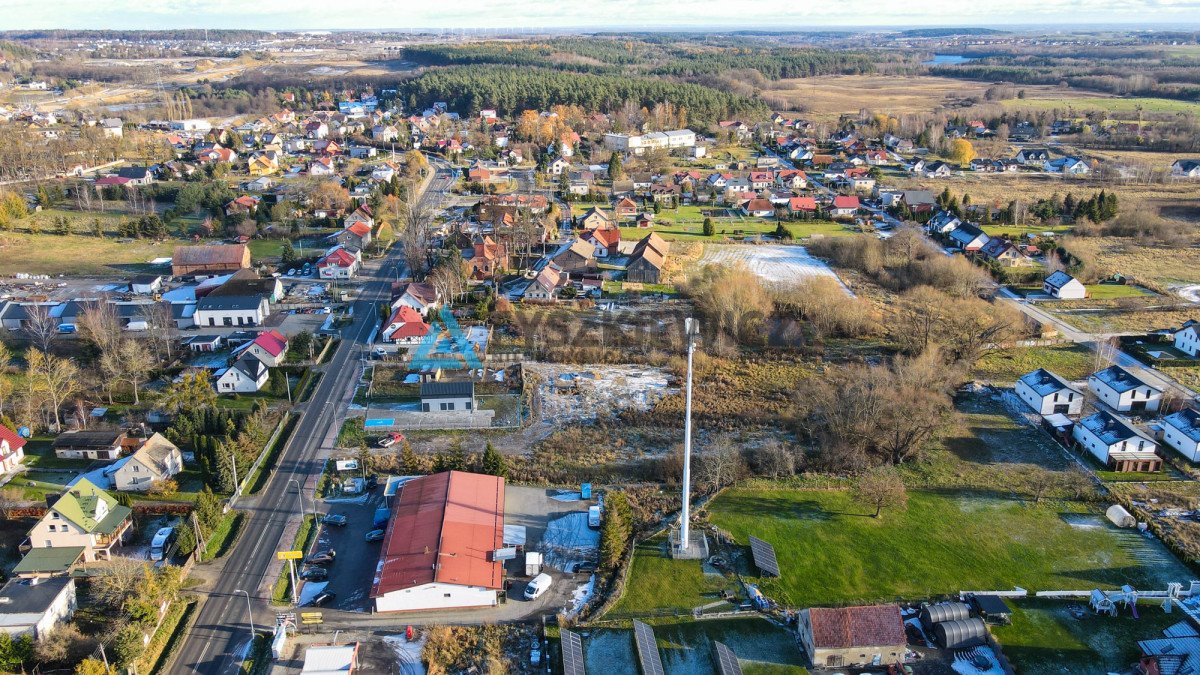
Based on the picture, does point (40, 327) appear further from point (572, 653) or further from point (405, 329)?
point (572, 653)

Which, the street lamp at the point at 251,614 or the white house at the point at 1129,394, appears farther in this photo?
the white house at the point at 1129,394

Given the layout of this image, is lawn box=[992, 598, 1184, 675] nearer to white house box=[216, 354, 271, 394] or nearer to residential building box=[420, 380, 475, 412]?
residential building box=[420, 380, 475, 412]

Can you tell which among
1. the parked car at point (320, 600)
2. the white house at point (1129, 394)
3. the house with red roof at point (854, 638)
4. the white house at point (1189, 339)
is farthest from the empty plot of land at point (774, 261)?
the parked car at point (320, 600)

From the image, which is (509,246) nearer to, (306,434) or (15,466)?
(306,434)

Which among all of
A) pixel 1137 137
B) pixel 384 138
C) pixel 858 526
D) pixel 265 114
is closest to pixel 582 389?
pixel 858 526

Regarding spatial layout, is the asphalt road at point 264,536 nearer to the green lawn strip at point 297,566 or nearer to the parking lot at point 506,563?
the green lawn strip at point 297,566

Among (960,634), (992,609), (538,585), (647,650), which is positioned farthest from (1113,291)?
(538,585)
